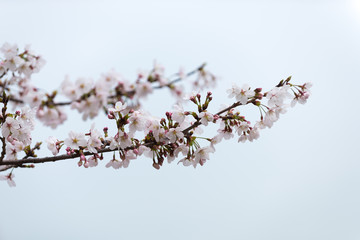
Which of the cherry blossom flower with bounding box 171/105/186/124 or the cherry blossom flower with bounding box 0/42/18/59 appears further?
the cherry blossom flower with bounding box 171/105/186/124

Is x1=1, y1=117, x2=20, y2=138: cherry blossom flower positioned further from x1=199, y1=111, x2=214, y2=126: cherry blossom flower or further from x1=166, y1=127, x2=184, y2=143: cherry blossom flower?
x1=199, y1=111, x2=214, y2=126: cherry blossom flower

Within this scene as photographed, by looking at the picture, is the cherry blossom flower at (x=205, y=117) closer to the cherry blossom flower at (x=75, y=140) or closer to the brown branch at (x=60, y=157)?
the brown branch at (x=60, y=157)

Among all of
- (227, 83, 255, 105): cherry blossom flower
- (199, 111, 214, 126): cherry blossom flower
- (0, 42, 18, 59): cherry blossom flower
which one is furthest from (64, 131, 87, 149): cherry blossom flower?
(227, 83, 255, 105): cherry blossom flower

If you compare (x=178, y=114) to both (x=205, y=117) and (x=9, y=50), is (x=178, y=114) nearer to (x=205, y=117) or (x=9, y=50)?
(x=205, y=117)

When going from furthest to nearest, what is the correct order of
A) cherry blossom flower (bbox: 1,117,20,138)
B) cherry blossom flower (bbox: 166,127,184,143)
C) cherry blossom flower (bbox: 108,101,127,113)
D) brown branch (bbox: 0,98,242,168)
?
cherry blossom flower (bbox: 1,117,20,138)
cherry blossom flower (bbox: 166,127,184,143)
brown branch (bbox: 0,98,242,168)
cherry blossom flower (bbox: 108,101,127,113)

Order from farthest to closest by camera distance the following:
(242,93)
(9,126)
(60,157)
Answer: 1. (9,126)
2. (242,93)
3. (60,157)

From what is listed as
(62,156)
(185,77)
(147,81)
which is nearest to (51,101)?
(147,81)

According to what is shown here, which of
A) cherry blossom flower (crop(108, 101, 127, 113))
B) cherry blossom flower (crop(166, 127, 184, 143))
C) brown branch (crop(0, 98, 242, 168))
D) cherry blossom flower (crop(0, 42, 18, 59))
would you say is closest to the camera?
cherry blossom flower (crop(0, 42, 18, 59))

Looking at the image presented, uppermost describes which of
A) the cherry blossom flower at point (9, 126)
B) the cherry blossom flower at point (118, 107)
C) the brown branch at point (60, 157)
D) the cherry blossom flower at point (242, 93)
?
the cherry blossom flower at point (242, 93)

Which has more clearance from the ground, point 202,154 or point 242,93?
point 242,93

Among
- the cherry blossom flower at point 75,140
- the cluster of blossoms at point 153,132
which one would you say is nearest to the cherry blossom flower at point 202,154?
the cluster of blossoms at point 153,132

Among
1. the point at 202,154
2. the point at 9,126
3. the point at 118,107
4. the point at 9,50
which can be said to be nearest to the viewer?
→ the point at 9,50

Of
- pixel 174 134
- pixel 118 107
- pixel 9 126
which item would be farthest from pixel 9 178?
pixel 174 134
